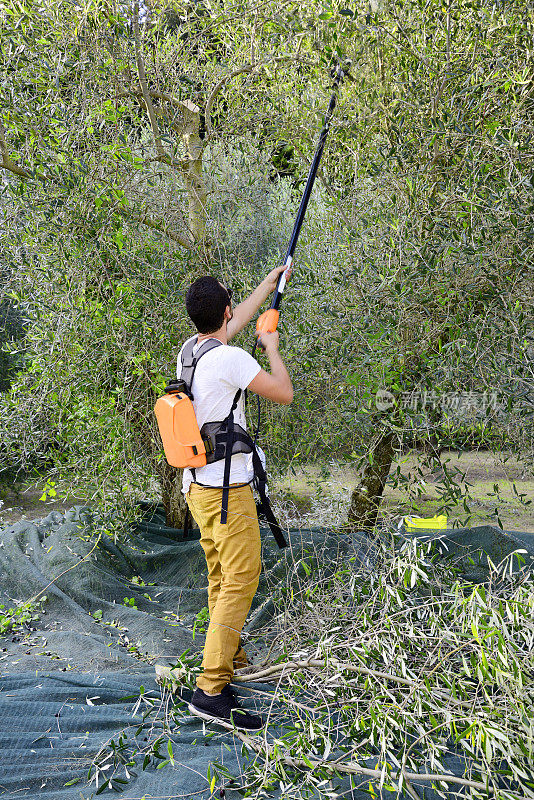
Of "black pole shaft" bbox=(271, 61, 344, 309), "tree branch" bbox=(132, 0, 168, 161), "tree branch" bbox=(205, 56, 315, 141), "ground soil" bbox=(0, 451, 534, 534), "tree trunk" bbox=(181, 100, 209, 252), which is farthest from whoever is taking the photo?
"ground soil" bbox=(0, 451, 534, 534)

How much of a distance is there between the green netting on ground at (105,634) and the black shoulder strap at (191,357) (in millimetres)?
1200

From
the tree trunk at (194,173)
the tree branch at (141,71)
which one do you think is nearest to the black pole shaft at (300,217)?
the tree branch at (141,71)

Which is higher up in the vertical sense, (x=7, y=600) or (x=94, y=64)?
(x=94, y=64)

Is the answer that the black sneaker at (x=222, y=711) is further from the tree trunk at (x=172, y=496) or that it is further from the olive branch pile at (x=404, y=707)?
the tree trunk at (x=172, y=496)

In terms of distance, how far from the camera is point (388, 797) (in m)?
2.37

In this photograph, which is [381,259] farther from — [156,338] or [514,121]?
[156,338]

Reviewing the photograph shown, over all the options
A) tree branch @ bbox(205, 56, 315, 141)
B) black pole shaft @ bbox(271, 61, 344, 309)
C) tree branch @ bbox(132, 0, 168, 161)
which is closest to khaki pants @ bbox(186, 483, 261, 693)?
black pole shaft @ bbox(271, 61, 344, 309)

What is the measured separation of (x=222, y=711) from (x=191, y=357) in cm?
160

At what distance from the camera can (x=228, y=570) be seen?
120 inches

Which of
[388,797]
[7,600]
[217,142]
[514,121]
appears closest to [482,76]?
[514,121]

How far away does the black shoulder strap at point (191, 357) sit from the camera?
10.1 feet

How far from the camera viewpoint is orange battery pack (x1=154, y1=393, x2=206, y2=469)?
2.96m

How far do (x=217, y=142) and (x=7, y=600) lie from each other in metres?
3.40

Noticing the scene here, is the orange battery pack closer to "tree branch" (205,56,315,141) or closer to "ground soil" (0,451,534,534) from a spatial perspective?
"tree branch" (205,56,315,141)
